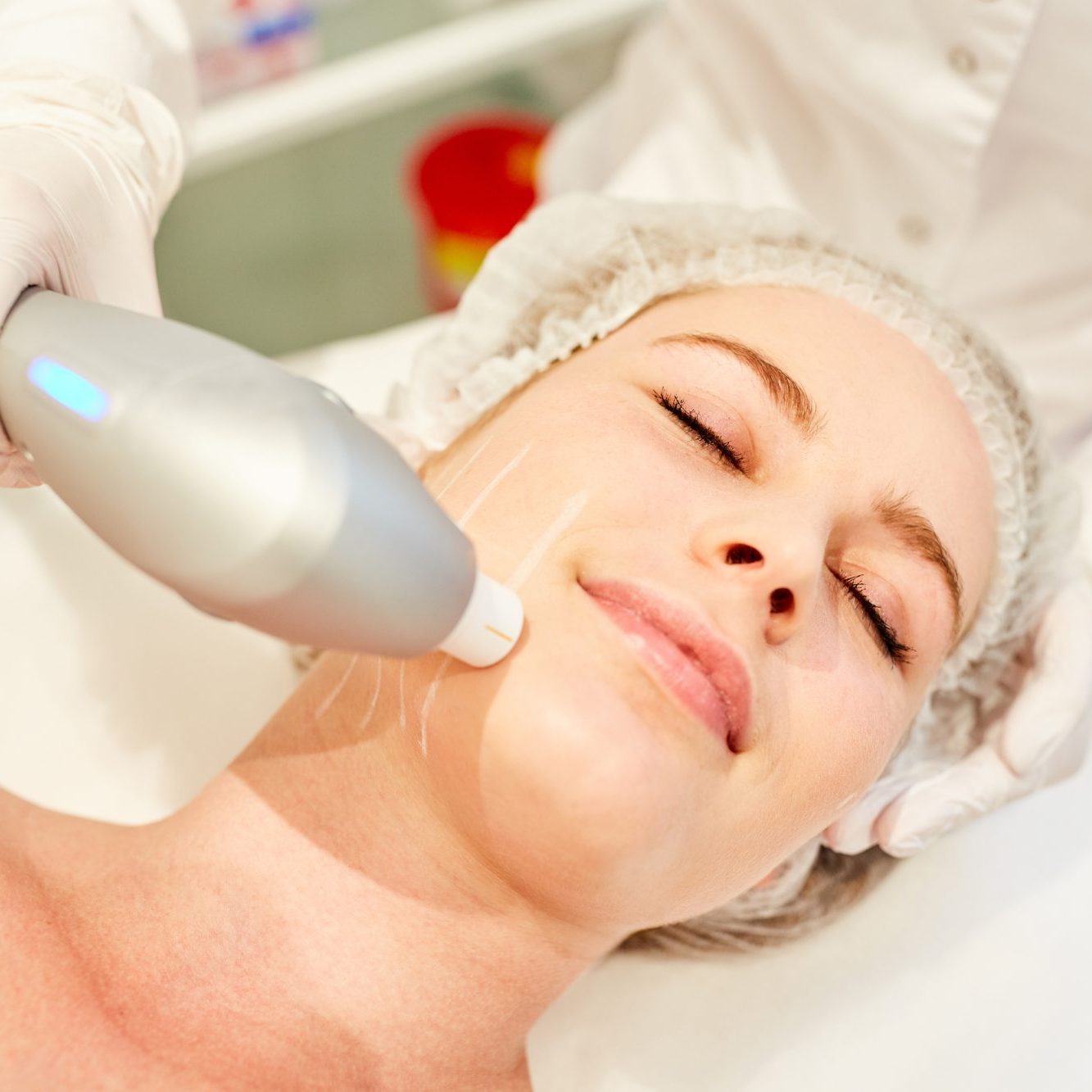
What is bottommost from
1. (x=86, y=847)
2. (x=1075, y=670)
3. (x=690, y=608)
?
(x=86, y=847)

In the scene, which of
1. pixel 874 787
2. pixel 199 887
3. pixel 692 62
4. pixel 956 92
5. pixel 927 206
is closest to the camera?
pixel 199 887

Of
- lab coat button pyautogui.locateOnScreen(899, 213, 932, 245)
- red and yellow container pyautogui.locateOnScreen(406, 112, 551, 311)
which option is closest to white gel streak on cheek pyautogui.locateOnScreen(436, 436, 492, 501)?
lab coat button pyautogui.locateOnScreen(899, 213, 932, 245)

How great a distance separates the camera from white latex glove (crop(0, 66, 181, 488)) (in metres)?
0.91

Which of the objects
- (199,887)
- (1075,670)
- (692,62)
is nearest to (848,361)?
(1075,670)

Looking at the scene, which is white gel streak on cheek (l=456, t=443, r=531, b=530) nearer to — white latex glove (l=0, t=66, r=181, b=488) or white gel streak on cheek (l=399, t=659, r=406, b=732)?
white gel streak on cheek (l=399, t=659, r=406, b=732)

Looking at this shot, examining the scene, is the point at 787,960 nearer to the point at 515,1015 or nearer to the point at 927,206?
the point at 515,1015

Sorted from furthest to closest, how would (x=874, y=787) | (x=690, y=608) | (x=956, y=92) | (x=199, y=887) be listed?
(x=956, y=92)
(x=874, y=787)
(x=199, y=887)
(x=690, y=608)

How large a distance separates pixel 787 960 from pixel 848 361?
0.64 meters

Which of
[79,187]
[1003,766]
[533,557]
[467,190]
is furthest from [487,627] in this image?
[467,190]

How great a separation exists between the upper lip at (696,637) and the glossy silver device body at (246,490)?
16 cm

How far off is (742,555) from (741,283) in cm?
37

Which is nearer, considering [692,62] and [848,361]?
[848,361]

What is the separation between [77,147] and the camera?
3.36ft

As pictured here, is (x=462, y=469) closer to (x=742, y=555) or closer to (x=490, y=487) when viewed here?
(x=490, y=487)
